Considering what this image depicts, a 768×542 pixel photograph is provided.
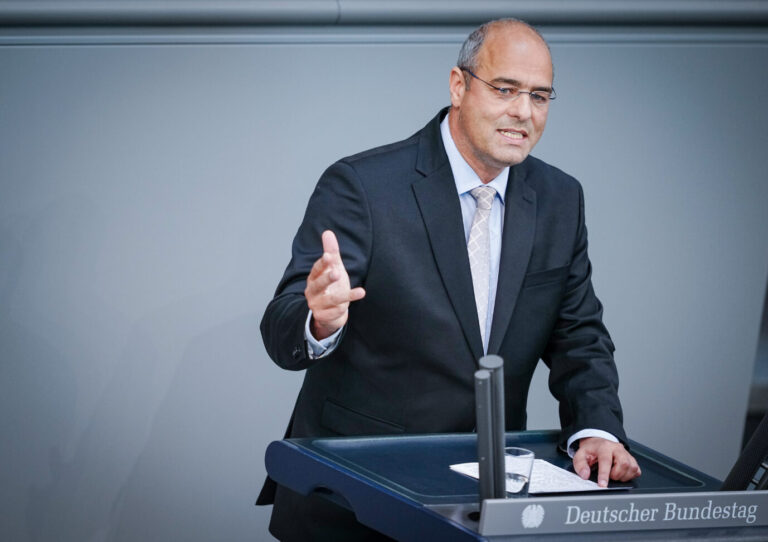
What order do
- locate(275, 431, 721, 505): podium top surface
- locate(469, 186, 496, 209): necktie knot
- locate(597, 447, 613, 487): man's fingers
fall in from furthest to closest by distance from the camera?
locate(469, 186, 496, 209): necktie knot → locate(597, 447, 613, 487): man's fingers → locate(275, 431, 721, 505): podium top surface

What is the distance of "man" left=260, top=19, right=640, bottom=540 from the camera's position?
2004 mm

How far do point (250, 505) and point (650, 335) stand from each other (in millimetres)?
1477

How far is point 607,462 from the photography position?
1.80 metres

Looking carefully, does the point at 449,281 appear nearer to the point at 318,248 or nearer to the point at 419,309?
the point at 419,309

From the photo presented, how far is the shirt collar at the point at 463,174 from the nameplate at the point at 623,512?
86cm

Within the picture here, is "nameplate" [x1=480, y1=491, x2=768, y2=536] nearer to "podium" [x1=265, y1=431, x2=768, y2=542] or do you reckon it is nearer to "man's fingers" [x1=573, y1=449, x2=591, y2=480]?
"podium" [x1=265, y1=431, x2=768, y2=542]

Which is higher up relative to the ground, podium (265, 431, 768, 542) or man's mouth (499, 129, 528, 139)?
man's mouth (499, 129, 528, 139)

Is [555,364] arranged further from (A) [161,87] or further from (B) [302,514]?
(A) [161,87]

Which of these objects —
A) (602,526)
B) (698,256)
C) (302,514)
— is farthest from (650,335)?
(602,526)

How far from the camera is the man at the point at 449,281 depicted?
2.00m

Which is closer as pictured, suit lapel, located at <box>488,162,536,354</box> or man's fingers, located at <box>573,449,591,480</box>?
man's fingers, located at <box>573,449,591,480</box>

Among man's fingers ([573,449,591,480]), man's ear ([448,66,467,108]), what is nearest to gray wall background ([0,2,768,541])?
man's ear ([448,66,467,108])

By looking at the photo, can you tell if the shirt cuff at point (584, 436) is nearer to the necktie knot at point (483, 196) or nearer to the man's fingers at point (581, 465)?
the man's fingers at point (581, 465)

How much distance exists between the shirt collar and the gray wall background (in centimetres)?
114
